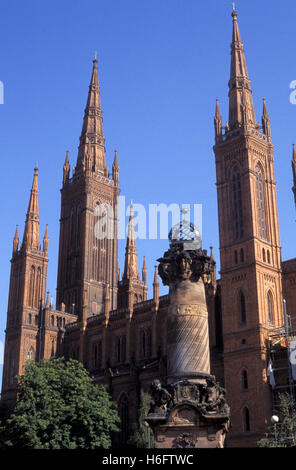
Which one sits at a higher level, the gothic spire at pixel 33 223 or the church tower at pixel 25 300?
the gothic spire at pixel 33 223

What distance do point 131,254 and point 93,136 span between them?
22.7 m

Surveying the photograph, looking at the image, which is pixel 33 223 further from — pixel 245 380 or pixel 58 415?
pixel 58 415

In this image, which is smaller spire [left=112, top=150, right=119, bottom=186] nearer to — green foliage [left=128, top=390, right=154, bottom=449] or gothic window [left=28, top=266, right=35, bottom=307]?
gothic window [left=28, top=266, right=35, bottom=307]

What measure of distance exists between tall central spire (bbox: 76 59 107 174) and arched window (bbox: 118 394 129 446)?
140ft

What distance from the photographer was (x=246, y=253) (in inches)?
2411

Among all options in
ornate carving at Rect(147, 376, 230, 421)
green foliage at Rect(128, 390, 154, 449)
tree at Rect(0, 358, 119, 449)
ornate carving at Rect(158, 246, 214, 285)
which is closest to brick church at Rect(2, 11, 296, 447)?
green foliage at Rect(128, 390, 154, 449)

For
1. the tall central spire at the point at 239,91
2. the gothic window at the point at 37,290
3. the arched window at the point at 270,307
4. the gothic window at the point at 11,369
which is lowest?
the gothic window at the point at 11,369

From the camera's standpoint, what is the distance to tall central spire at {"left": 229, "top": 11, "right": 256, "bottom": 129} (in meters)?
67.7

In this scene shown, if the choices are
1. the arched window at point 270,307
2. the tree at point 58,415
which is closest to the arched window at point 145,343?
the arched window at point 270,307

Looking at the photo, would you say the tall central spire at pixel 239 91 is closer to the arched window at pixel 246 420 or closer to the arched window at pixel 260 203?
the arched window at pixel 260 203

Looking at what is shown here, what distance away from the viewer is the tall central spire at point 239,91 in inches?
2665

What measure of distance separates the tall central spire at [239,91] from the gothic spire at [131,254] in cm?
3780

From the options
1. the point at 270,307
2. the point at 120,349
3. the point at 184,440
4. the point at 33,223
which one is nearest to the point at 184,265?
the point at 184,440
